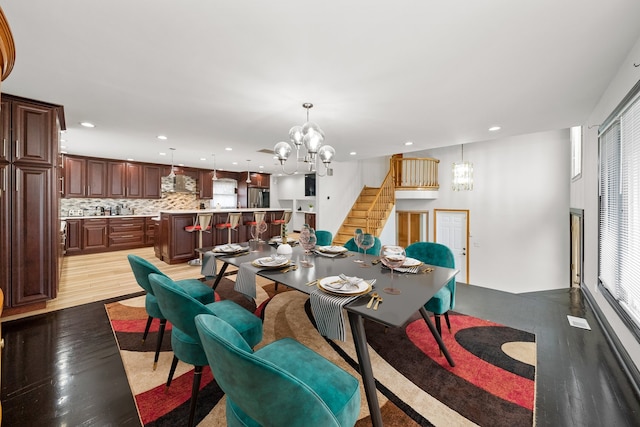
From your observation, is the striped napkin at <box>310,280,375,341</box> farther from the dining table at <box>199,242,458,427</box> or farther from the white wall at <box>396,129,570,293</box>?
the white wall at <box>396,129,570,293</box>

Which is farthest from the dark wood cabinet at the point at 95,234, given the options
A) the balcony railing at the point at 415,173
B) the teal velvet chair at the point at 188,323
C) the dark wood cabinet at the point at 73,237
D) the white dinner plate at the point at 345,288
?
the balcony railing at the point at 415,173

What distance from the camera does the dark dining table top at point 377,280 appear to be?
1.34 metres

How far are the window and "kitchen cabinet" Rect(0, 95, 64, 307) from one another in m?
5.48

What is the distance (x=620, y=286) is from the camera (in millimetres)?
2135

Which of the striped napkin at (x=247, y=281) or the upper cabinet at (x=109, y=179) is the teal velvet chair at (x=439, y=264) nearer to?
the striped napkin at (x=247, y=281)

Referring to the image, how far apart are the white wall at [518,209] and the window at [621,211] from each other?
3530mm

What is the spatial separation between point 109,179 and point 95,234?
A: 144cm

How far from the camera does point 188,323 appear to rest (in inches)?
53.9

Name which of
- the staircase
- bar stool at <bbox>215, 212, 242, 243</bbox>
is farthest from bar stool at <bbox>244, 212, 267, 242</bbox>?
the staircase

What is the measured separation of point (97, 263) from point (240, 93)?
506 cm

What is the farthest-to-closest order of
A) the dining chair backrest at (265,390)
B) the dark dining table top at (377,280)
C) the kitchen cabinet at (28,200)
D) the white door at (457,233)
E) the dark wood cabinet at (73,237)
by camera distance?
the white door at (457,233) → the dark wood cabinet at (73,237) → the kitchen cabinet at (28,200) → the dark dining table top at (377,280) → the dining chair backrest at (265,390)

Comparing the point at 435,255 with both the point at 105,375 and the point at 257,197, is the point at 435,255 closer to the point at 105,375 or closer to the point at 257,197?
the point at 105,375

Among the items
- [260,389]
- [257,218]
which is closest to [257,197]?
[257,218]

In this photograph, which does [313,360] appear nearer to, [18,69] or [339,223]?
[18,69]
